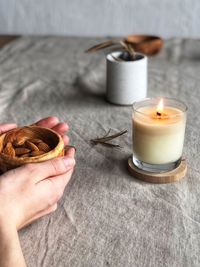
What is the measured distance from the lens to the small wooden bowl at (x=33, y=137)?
22.3 inches

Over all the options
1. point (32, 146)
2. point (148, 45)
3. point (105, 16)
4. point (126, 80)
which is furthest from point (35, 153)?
point (105, 16)

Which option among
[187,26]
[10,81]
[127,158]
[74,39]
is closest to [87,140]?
[127,158]

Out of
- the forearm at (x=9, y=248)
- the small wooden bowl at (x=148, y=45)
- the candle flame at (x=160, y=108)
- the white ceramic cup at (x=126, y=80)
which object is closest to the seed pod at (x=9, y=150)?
the forearm at (x=9, y=248)

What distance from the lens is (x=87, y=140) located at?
0.79m

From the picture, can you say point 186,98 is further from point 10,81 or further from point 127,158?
point 10,81

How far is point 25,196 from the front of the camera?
543mm

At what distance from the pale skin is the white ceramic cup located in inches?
14.1

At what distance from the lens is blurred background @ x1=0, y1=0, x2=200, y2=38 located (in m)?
1.62

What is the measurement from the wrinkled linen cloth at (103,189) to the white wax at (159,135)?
4 centimetres

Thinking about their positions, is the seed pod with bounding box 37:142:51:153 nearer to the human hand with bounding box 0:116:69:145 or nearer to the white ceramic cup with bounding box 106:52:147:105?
the human hand with bounding box 0:116:69:145

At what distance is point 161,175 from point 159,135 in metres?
0.06

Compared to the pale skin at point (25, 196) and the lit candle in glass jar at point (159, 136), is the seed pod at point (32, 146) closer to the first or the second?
the pale skin at point (25, 196)

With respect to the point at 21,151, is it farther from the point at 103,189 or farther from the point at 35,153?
the point at 103,189

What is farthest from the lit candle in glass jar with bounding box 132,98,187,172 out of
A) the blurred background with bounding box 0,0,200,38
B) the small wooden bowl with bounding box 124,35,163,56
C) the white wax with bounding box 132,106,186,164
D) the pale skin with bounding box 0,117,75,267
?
the blurred background with bounding box 0,0,200,38
